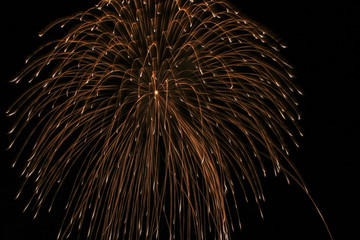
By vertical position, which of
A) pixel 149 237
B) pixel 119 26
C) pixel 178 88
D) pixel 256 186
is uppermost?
pixel 119 26

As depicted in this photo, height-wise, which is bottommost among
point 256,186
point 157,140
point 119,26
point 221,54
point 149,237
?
point 149,237

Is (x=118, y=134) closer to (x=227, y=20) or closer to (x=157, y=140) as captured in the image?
(x=157, y=140)

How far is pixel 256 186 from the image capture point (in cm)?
468

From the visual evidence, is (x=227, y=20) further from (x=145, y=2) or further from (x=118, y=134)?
(x=118, y=134)

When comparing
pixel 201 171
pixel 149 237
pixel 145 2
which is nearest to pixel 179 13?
pixel 145 2

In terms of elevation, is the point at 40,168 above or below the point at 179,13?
below

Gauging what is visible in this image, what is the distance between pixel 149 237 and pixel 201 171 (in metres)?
Result: 1.02

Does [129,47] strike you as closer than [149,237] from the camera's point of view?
Yes

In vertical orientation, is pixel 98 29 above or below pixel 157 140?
above

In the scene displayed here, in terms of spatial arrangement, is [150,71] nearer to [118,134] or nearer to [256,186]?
[118,134]

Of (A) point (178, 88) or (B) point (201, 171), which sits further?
(B) point (201, 171)

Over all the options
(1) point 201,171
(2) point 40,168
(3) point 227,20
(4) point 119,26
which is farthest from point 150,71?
(2) point 40,168

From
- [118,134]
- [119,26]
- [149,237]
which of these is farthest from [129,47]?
[149,237]

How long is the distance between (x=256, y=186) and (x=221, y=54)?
1703 millimetres
